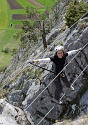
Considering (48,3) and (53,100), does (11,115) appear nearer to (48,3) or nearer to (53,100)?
(53,100)

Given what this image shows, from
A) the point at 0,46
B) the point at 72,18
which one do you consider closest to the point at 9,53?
the point at 0,46

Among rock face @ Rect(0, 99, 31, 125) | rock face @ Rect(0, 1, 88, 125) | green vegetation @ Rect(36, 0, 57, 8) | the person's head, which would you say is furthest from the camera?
green vegetation @ Rect(36, 0, 57, 8)

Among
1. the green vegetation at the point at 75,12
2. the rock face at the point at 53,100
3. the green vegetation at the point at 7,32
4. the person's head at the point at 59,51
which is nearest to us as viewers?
the person's head at the point at 59,51

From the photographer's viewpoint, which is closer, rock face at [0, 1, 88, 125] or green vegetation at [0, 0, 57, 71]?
rock face at [0, 1, 88, 125]

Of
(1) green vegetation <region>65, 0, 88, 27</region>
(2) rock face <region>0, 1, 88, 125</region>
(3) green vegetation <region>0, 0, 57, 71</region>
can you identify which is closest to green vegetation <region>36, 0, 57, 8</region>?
(3) green vegetation <region>0, 0, 57, 71</region>

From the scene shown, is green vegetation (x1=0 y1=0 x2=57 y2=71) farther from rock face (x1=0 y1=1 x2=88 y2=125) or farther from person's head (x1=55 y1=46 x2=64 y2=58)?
person's head (x1=55 y1=46 x2=64 y2=58)

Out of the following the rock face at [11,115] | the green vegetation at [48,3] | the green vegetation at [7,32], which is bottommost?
the green vegetation at [7,32]

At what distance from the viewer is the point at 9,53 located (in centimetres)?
8281

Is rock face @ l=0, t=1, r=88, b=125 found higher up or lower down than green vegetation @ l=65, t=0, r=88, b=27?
lower down

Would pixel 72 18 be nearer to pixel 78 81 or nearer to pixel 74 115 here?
pixel 78 81

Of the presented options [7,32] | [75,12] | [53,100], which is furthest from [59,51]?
[7,32]

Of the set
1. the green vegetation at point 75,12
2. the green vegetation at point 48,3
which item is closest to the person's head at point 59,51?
the green vegetation at point 75,12

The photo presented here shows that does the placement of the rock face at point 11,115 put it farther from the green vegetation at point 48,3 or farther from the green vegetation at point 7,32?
the green vegetation at point 48,3

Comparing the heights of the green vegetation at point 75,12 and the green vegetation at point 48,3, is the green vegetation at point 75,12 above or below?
above
